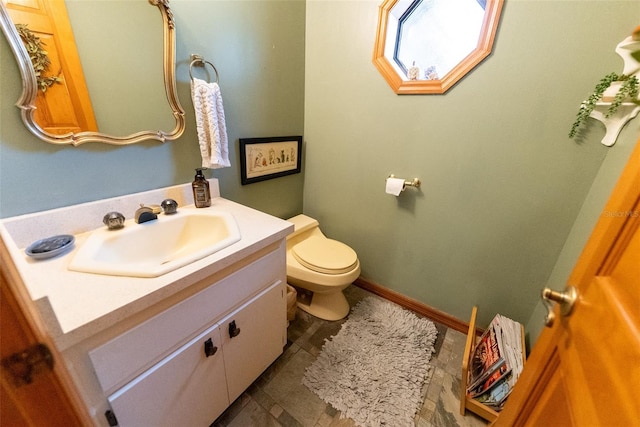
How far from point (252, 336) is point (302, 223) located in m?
0.89

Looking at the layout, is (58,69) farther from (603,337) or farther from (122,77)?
(603,337)

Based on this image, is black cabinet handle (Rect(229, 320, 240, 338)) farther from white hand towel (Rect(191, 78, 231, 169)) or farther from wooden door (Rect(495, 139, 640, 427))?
wooden door (Rect(495, 139, 640, 427))

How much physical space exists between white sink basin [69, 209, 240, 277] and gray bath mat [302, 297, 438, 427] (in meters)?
0.86

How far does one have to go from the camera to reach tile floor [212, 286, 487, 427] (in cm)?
106

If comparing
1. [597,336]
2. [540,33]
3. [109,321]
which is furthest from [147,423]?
Result: [540,33]

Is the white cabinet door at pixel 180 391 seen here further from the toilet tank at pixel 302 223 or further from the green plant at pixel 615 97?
the green plant at pixel 615 97

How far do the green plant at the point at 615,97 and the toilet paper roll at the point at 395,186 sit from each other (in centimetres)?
71

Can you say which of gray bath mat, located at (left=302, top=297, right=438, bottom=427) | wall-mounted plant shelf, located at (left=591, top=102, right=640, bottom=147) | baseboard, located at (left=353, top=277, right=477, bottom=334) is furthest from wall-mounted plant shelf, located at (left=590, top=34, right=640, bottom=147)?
gray bath mat, located at (left=302, top=297, right=438, bottom=427)

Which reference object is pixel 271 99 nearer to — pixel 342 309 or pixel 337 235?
pixel 337 235

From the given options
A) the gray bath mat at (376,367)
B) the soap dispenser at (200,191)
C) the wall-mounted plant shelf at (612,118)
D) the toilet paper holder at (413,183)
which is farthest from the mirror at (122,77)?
the wall-mounted plant shelf at (612,118)

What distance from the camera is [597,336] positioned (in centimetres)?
41

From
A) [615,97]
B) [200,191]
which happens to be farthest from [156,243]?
[615,97]

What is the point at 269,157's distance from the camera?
5.05ft

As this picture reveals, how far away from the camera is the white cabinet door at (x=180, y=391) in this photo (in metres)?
0.67
